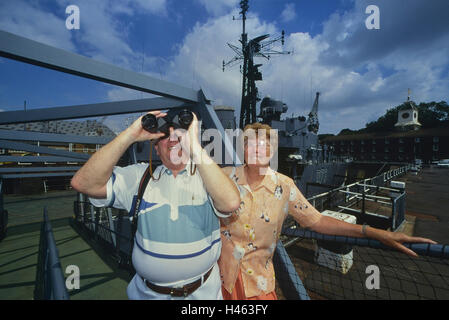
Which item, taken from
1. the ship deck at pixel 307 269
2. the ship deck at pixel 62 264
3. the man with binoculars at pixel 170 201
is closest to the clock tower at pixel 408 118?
the ship deck at pixel 307 269

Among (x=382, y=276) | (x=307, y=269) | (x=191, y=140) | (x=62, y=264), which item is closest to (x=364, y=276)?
(x=382, y=276)

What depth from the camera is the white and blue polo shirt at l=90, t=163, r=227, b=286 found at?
1.20 metres

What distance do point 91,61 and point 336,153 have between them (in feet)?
206

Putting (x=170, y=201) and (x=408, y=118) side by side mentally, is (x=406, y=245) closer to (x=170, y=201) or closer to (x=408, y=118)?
(x=170, y=201)

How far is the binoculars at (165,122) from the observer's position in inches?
46.5

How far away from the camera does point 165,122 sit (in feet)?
4.24

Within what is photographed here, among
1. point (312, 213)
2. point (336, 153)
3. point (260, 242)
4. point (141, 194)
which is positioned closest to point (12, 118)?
point (141, 194)

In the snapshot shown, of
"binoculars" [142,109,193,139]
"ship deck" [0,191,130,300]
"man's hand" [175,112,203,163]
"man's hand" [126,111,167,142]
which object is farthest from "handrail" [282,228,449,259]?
"ship deck" [0,191,130,300]

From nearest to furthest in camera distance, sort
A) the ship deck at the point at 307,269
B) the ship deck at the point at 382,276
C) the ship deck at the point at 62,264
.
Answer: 1. the ship deck at the point at 382,276
2. the ship deck at the point at 307,269
3. the ship deck at the point at 62,264

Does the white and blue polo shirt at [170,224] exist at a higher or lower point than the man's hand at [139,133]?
lower

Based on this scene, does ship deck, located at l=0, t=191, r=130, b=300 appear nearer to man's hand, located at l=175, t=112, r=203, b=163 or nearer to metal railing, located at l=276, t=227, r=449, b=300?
metal railing, located at l=276, t=227, r=449, b=300

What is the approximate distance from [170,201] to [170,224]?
149 mm

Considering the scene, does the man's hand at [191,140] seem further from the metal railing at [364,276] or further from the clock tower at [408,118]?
the clock tower at [408,118]
